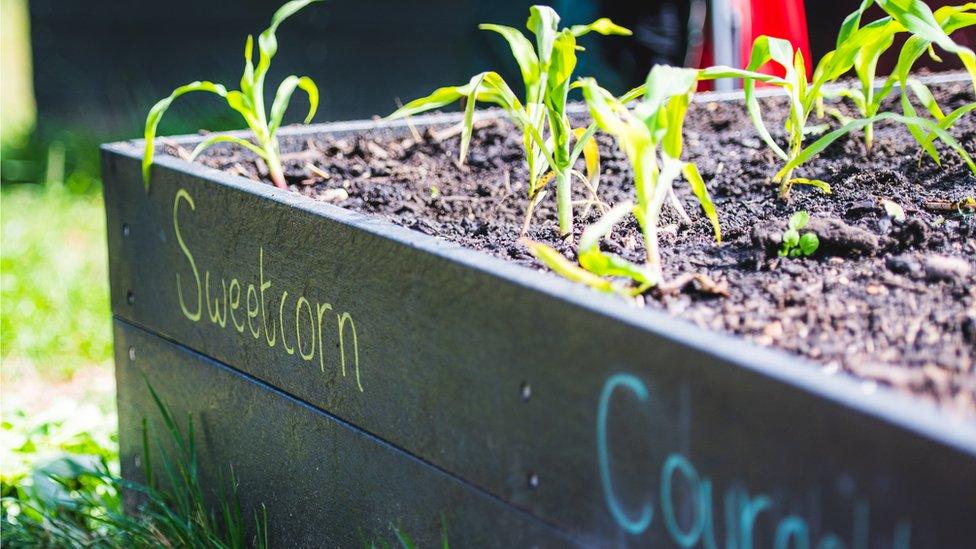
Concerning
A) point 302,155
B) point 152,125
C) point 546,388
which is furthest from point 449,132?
point 546,388

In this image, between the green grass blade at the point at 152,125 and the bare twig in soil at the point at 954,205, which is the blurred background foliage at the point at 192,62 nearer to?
Result: the green grass blade at the point at 152,125

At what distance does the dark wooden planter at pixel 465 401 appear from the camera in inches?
34.2

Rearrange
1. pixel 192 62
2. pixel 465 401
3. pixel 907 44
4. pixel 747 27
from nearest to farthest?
pixel 465 401
pixel 907 44
pixel 747 27
pixel 192 62

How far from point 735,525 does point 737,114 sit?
5.11 feet

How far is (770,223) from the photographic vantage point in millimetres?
1566

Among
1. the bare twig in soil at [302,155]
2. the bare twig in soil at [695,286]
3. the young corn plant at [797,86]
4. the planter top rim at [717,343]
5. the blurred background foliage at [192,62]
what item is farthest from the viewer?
the blurred background foliage at [192,62]

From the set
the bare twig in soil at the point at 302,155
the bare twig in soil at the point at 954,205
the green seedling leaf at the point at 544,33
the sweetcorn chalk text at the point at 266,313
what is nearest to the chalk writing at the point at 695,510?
the sweetcorn chalk text at the point at 266,313

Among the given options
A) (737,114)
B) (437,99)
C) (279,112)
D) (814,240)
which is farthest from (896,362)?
(737,114)

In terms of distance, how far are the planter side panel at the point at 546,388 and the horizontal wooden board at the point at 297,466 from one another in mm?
26

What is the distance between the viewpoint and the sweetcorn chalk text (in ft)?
4.71

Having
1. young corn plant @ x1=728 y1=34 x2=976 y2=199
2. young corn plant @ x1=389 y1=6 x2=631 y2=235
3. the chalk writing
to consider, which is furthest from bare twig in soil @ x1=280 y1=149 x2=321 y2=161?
the chalk writing

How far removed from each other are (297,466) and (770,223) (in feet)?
2.45

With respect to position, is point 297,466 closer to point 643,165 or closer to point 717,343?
point 643,165

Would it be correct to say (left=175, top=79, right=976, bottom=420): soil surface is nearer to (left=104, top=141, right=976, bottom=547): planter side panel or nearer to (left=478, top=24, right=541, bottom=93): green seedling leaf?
(left=104, top=141, right=976, bottom=547): planter side panel
